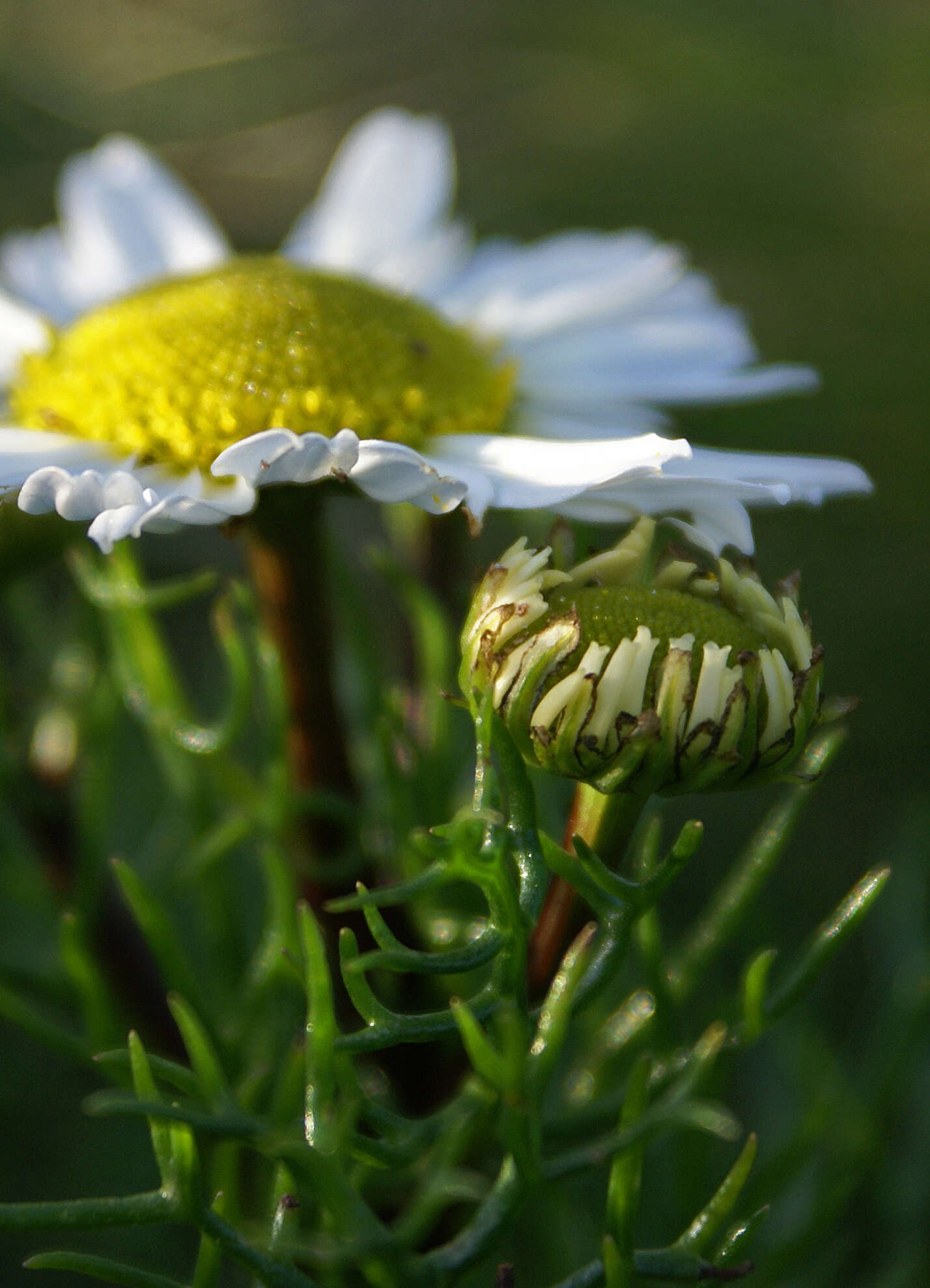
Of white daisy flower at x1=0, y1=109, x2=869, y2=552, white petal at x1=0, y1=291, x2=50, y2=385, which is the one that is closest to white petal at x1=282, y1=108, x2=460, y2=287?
white daisy flower at x1=0, y1=109, x2=869, y2=552

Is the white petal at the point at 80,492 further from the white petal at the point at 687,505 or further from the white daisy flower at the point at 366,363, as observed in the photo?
the white petal at the point at 687,505

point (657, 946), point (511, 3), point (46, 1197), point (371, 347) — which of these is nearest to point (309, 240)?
point (371, 347)

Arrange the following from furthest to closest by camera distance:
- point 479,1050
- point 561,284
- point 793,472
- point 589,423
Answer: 1. point 561,284
2. point 589,423
3. point 793,472
4. point 479,1050

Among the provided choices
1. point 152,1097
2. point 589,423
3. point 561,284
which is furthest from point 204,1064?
point 561,284

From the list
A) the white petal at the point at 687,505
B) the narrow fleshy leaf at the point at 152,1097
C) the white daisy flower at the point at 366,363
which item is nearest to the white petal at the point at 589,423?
the white daisy flower at the point at 366,363

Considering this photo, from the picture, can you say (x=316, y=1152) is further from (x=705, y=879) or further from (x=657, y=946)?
(x=705, y=879)

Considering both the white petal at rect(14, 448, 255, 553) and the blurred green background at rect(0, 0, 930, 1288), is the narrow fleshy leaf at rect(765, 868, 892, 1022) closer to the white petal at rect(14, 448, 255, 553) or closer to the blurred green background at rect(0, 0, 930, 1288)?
the white petal at rect(14, 448, 255, 553)

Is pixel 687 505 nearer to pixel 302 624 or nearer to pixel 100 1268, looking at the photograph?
pixel 302 624
